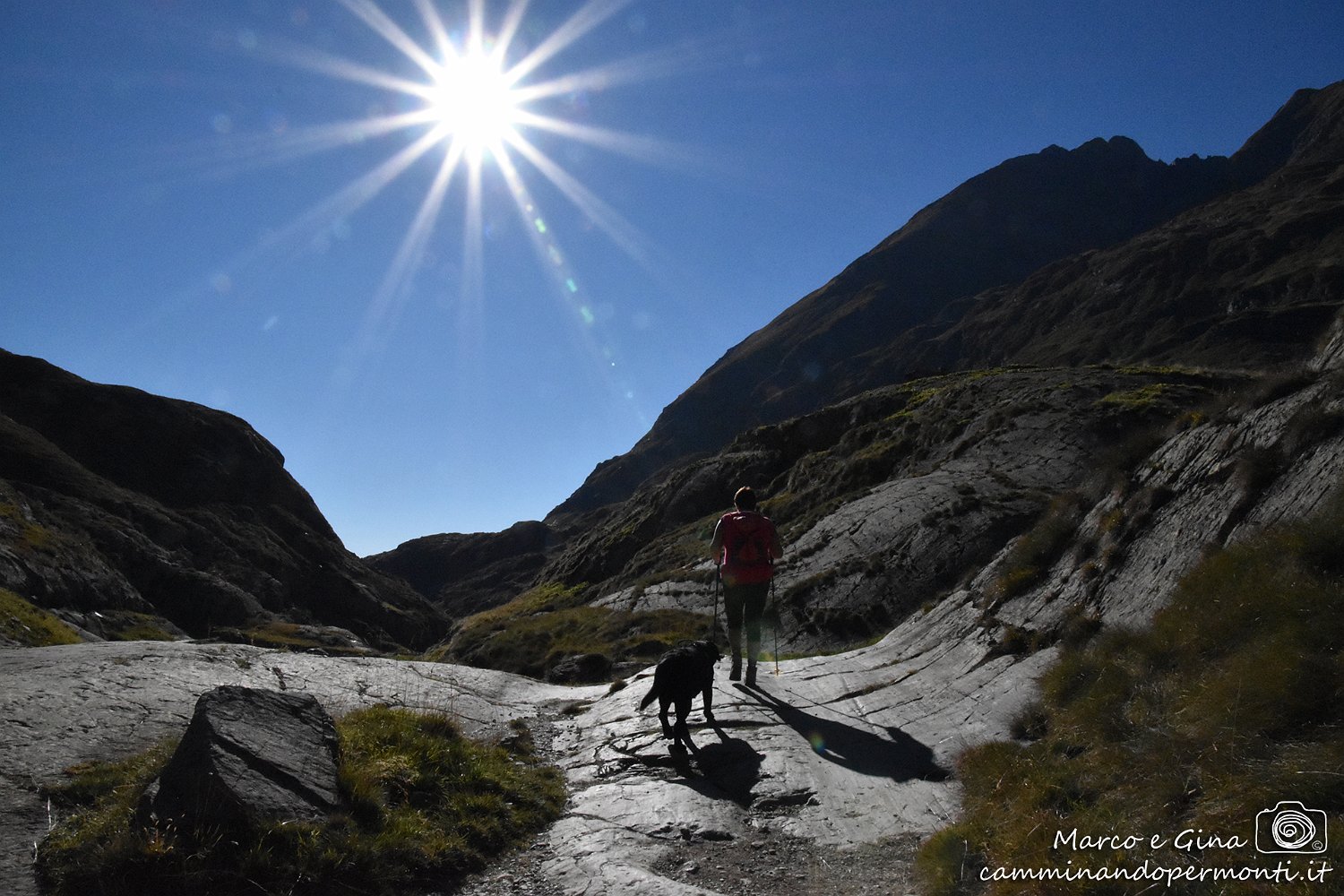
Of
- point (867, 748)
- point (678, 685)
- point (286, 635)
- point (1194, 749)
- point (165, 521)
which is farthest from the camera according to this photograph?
point (165, 521)

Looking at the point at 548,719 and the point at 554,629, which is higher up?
the point at 554,629

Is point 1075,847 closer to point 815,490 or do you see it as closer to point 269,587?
point 815,490

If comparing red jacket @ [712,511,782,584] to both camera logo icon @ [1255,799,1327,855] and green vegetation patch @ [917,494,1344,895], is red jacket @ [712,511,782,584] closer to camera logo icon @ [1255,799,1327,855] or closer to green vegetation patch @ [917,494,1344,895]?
green vegetation patch @ [917,494,1344,895]

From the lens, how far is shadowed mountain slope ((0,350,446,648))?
64000 mm

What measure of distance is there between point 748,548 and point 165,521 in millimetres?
111721

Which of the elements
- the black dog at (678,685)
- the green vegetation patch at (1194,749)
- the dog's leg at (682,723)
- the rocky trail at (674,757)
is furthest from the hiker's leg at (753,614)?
the green vegetation patch at (1194,749)

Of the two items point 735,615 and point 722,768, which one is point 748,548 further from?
point 722,768

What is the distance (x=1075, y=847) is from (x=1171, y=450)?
25.8 ft

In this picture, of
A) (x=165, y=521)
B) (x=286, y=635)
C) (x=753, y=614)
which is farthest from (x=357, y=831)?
(x=165, y=521)

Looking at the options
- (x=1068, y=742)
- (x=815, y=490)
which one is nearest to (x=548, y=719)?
(x=1068, y=742)

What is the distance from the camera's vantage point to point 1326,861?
3.04m

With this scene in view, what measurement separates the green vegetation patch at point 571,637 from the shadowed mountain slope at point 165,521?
34.7m

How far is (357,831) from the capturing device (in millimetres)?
5422

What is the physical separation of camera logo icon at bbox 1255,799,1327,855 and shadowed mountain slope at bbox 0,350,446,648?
202ft
